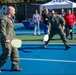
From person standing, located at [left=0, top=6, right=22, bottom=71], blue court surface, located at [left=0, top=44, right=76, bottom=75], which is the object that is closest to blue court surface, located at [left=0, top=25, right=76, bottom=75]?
blue court surface, located at [left=0, top=44, right=76, bottom=75]

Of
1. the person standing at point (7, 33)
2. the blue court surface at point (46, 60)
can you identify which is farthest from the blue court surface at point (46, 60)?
the person standing at point (7, 33)

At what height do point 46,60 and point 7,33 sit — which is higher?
point 7,33

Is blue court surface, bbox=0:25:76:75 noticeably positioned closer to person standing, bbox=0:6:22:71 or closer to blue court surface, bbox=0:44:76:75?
blue court surface, bbox=0:44:76:75

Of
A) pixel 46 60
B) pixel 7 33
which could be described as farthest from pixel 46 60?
pixel 7 33

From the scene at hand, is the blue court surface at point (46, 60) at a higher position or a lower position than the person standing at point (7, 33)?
lower

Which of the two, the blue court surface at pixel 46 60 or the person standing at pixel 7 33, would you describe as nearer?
the person standing at pixel 7 33

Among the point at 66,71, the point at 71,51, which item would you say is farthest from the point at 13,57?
the point at 71,51

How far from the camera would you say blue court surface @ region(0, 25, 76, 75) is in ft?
29.2

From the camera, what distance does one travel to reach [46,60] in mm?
10891

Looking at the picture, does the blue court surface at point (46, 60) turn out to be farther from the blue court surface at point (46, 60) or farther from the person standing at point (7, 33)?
the person standing at point (7, 33)

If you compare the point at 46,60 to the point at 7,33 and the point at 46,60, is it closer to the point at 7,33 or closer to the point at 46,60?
the point at 46,60

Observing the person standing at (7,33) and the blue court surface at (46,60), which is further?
Result: the blue court surface at (46,60)

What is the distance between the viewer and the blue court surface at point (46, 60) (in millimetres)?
8901

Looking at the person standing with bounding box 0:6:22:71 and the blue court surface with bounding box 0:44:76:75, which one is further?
the blue court surface with bounding box 0:44:76:75
